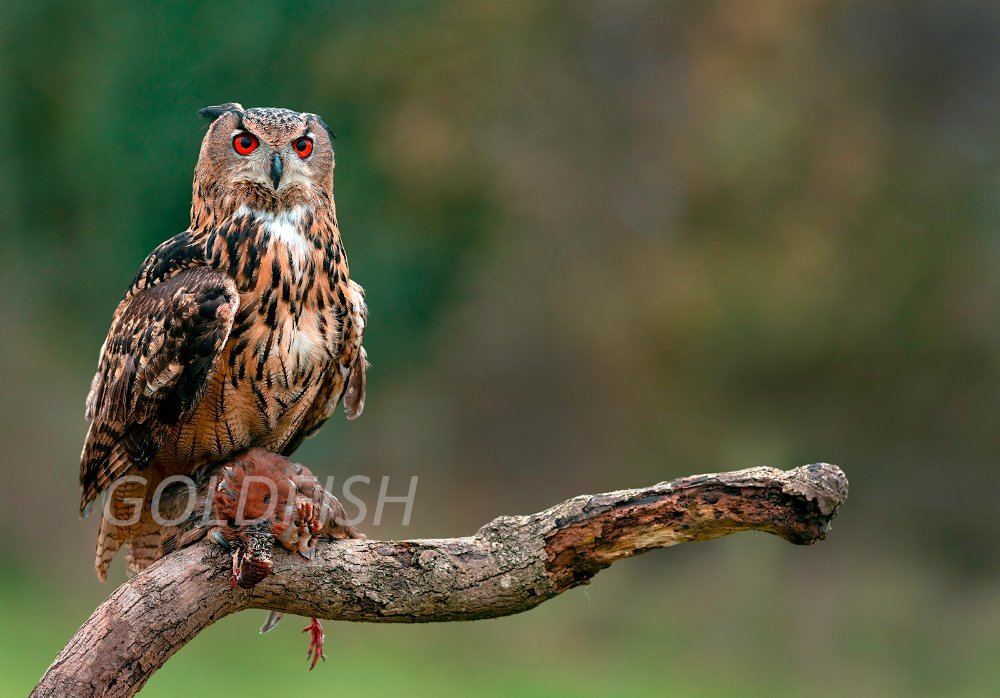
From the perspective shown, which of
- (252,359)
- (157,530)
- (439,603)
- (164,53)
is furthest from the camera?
(164,53)

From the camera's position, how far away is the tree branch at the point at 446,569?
5.64ft

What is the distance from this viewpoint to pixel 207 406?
86.7 inches

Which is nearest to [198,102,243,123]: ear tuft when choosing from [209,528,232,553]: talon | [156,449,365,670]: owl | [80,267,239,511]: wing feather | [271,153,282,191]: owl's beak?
[271,153,282,191]: owl's beak

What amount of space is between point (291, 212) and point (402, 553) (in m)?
0.77

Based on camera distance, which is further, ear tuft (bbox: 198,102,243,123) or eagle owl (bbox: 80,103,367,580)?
ear tuft (bbox: 198,102,243,123)

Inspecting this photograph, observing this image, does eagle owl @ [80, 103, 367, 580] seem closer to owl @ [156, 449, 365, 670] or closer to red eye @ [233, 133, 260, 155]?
red eye @ [233, 133, 260, 155]

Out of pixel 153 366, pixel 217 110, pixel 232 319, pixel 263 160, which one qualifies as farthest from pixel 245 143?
pixel 153 366

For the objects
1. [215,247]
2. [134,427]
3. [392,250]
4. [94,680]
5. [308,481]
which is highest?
[392,250]

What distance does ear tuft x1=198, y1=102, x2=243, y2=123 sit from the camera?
2260 millimetres

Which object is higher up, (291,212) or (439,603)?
(291,212)

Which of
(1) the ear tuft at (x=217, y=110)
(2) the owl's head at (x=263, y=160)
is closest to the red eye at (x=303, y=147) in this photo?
(2) the owl's head at (x=263, y=160)

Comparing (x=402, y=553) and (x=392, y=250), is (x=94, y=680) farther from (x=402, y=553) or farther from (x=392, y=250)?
(x=392, y=250)

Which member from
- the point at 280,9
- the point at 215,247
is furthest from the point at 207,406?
the point at 280,9

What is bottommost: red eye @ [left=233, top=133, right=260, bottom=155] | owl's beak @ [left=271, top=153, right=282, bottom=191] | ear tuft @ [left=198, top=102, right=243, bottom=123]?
owl's beak @ [left=271, top=153, right=282, bottom=191]
